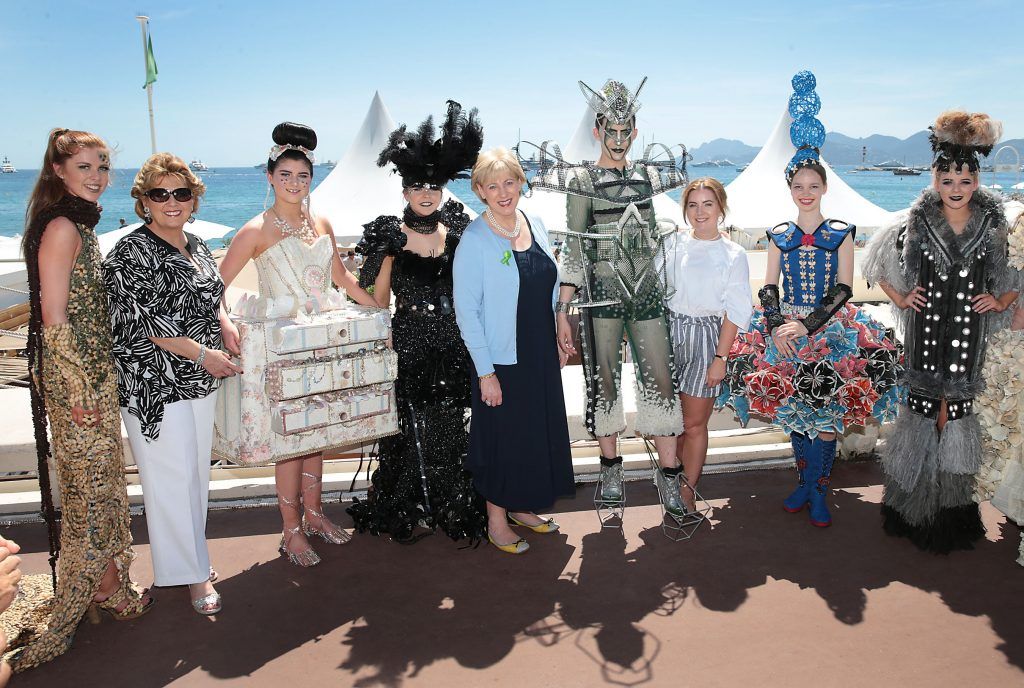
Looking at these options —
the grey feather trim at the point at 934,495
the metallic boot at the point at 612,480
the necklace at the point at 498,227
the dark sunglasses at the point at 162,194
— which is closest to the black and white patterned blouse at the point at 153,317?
the dark sunglasses at the point at 162,194

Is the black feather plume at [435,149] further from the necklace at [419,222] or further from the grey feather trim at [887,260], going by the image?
the grey feather trim at [887,260]

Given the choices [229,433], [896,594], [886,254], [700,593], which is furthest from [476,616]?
[886,254]

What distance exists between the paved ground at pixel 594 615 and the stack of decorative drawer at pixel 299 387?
774 millimetres

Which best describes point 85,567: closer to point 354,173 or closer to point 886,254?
point 886,254

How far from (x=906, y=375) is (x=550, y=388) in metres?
2.00

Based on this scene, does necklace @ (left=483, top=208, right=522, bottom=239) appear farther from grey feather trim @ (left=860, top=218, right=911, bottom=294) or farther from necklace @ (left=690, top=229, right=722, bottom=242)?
grey feather trim @ (left=860, top=218, right=911, bottom=294)

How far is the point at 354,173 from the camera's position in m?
18.2

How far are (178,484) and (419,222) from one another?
5.71 feet

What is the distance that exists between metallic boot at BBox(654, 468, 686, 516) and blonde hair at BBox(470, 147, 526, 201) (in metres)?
1.95

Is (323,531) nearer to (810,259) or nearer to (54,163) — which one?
(54,163)

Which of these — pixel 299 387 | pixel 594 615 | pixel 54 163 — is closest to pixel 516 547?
pixel 594 615

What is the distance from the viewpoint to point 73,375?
10.1 ft

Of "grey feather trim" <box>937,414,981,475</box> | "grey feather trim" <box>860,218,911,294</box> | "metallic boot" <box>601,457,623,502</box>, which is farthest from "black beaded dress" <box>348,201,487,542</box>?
"grey feather trim" <box>937,414,981,475</box>

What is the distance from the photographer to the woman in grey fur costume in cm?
382
